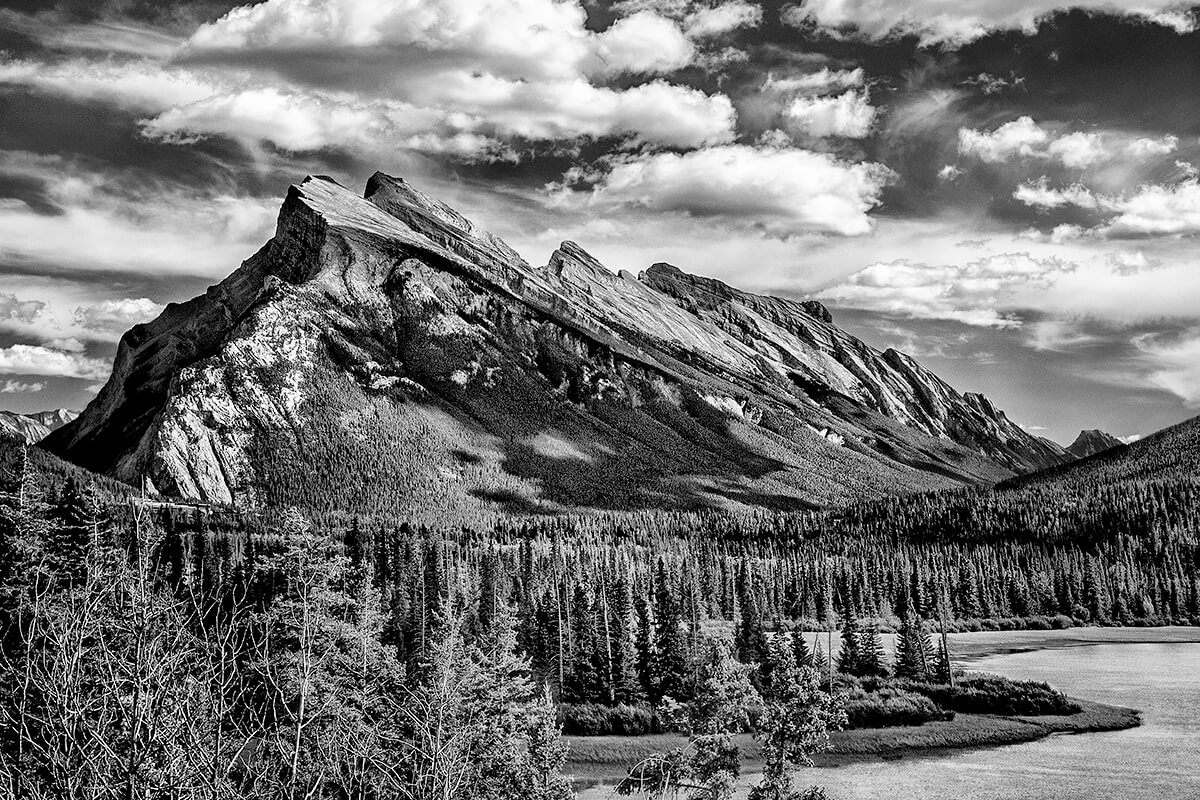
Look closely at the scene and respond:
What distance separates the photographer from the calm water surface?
55219mm

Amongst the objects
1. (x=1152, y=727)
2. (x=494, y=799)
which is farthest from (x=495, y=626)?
(x=1152, y=727)

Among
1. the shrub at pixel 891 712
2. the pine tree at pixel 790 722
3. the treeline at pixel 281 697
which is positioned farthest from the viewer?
the shrub at pixel 891 712

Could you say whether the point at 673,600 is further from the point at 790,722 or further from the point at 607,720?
the point at 790,722

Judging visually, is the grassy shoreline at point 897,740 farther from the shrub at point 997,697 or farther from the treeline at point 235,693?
the treeline at point 235,693

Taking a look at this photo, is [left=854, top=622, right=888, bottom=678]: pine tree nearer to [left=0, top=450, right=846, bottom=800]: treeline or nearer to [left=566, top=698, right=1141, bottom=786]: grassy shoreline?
[left=566, top=698, right=1141, bottom=786]: grassy shoreline

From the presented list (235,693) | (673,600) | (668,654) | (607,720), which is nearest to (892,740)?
(668,654)

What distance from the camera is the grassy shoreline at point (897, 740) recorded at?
6962 cm

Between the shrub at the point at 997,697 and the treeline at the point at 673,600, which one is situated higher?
the treeline at the point at 673,600

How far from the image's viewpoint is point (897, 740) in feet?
239

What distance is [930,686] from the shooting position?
87.4 metres

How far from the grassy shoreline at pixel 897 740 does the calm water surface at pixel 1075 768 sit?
1.84m

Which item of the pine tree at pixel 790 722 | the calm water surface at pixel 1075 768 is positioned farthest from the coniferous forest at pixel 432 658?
the calm water surface at pixel 1075 768

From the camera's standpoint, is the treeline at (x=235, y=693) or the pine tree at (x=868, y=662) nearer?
the treeline at (x=235, y=693)

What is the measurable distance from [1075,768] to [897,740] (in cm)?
1413
